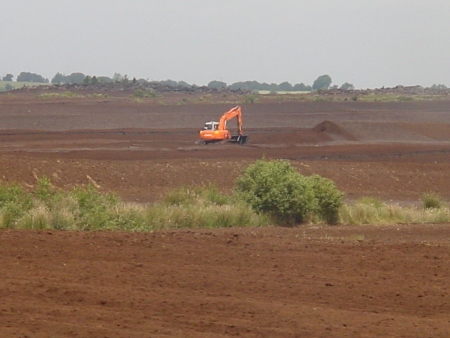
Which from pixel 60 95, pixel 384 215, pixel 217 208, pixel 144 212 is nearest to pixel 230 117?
pixel 384 215

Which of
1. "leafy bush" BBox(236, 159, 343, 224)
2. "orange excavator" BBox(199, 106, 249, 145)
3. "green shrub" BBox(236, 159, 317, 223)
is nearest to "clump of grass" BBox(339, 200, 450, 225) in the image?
"leafy bush" BBox(236, 159, 343, 224)

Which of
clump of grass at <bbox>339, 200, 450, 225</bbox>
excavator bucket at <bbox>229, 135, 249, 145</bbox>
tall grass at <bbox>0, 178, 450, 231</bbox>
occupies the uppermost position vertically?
tall grass at <bbox>0, 178, 450, 231</bbox>

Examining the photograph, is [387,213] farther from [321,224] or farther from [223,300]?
[223,300]

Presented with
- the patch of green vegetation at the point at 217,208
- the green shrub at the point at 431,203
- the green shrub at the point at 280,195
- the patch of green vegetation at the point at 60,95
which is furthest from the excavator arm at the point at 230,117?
the patch of green vegetation at the point at 60,95

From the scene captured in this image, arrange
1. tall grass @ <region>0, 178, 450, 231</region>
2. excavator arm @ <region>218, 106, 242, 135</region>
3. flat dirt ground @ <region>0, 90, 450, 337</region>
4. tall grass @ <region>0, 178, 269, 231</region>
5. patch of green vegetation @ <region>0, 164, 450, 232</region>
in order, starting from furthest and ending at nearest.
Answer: excavator arm @ <region>218, 106, 242, 135</region>
patch of green vegetation @ <region>0, 164, 450, 232</region>
tall grass @ <region>0, 178, 450, 231</region>
tall grass @ <region>0, 178, 269, 231</region>
flat dirt ground @ <region>0, 90, 450, 337</region>

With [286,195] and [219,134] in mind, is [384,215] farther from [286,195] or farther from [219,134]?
[219,134]

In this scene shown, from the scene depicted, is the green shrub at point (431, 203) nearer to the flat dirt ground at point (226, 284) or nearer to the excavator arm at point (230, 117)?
the flat dirt ground at point (226, 284)

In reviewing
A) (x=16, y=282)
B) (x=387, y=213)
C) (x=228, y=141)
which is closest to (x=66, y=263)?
(x=16, y=282)

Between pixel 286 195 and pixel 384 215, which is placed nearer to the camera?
pixel 286 195

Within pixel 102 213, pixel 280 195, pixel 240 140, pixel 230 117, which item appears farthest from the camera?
pixel 230 117

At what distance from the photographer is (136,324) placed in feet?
31.1

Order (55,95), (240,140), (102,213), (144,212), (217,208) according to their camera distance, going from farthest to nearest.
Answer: (55,95)
(240,140)
(217,208)
(144,212)
(102,213)

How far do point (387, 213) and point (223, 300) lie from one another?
16790 millimetres

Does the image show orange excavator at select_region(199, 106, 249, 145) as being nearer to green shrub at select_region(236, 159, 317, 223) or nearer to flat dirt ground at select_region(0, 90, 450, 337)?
green shrub at select_region(236, 159, 317, 223)
